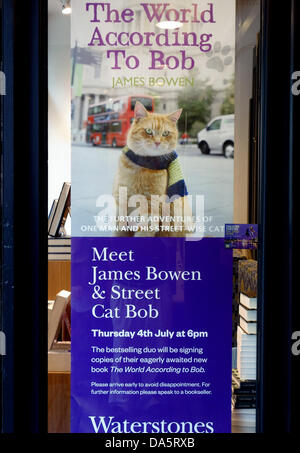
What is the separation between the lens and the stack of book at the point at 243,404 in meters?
2.00

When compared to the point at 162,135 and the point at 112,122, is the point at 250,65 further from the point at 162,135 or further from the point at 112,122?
the point at 112,122

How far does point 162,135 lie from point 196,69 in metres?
0.28

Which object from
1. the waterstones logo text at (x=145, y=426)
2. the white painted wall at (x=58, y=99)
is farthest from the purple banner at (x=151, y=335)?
the white painted wall at (x=58, y=99)

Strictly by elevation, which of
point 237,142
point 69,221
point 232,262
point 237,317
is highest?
point 237,142

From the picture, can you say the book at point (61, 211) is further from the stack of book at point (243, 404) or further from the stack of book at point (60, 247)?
the stack of book at point (243, 404)

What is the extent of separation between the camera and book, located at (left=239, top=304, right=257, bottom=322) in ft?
6.54

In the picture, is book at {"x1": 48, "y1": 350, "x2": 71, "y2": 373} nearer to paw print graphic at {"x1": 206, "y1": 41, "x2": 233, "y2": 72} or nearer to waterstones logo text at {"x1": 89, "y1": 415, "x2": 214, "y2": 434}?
waterstones logo text at {"x1": 89, "y1": 415, "x2": 214, "y2": 434}

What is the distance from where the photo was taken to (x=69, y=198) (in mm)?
1977

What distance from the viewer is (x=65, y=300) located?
2.00 m

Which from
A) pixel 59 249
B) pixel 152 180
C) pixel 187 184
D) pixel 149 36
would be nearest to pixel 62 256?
pixel 59 249

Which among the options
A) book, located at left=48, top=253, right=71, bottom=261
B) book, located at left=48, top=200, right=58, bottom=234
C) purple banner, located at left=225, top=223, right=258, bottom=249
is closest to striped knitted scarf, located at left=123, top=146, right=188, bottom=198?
purple banner, located at left=225, top=223, right=258, bottom=249

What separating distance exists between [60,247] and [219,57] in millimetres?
942

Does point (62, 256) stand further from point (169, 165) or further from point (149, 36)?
point (149, 36)

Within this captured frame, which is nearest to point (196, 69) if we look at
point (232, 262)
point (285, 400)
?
point (232, 262)
